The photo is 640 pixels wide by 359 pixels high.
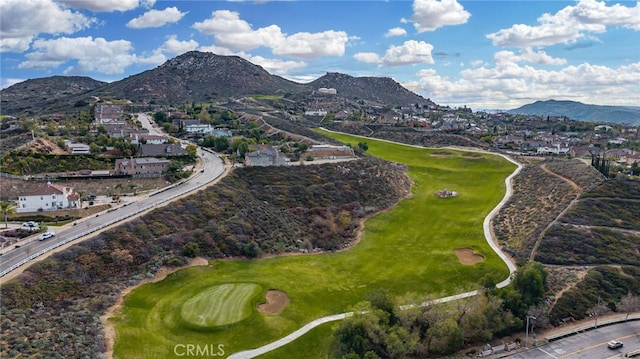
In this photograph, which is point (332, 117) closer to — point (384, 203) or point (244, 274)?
point (384, 203)

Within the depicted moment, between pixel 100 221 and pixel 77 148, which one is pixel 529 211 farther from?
pixel 77 148

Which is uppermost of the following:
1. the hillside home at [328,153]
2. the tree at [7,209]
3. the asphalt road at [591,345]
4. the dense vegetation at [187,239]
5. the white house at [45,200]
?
the hillside home at [328,153]

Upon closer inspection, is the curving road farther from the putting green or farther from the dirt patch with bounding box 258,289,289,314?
the putting green

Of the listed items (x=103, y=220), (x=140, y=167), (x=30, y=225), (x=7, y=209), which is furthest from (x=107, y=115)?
(x=30, y=225)

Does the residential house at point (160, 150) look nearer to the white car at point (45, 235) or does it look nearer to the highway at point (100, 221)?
the highway at point (100, 221)

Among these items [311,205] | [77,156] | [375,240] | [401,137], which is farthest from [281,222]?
[401,137]

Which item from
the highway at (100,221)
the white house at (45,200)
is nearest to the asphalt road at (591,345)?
the highway at (100,221)

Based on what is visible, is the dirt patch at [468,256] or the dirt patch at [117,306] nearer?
the dirt patch at [117,306]
